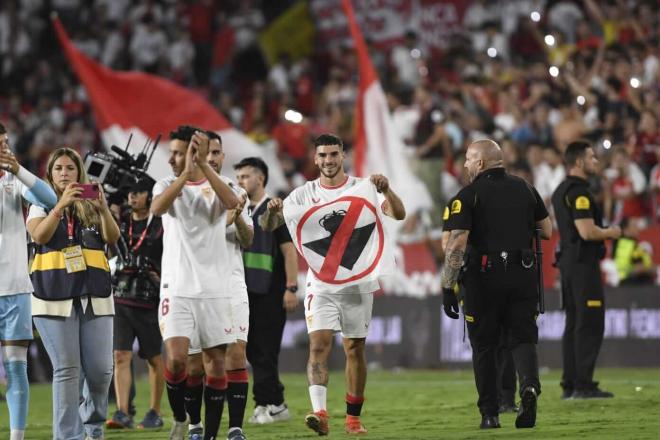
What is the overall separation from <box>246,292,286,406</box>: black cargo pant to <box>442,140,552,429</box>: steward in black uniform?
9.21 ft

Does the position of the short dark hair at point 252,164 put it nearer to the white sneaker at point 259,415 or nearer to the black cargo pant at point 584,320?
the white sneaker at point 259,415

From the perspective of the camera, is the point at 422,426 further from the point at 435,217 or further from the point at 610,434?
the point at 435,217

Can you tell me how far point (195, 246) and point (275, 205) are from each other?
1088 mm

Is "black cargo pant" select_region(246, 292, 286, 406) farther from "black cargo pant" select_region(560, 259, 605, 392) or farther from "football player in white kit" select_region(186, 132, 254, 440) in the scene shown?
"black cargo pant" select_region(560, 259, 605, 392)

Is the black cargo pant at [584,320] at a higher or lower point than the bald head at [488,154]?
lower

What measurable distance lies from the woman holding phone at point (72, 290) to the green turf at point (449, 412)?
6.57 ft

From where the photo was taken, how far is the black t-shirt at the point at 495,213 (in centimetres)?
1118

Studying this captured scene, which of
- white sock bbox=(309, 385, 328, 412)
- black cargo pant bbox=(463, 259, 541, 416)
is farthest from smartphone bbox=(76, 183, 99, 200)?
black cargo pant bbox=(463, 259, 541, 416)

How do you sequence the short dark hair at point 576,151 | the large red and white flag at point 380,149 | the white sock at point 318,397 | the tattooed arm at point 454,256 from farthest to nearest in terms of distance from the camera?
the large red and white flag at point 380,149
the short dark hair at point 576,151
the white sock at point 318,397
the tattooed arm at point 454,256

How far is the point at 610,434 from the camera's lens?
10789 millimetres

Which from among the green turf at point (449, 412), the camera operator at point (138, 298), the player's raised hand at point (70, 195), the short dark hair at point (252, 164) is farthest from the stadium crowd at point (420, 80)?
the player's raised hand at point (70, 195)

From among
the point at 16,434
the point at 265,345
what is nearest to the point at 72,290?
the point at 16,434

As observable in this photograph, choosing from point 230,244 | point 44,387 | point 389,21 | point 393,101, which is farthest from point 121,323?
point 389,21

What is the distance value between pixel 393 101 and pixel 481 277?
13224mm
